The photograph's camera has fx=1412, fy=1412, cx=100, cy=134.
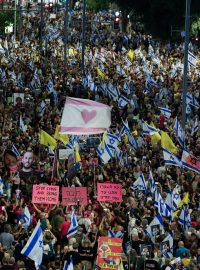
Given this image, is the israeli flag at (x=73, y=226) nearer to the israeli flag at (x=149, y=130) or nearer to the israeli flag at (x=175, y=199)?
the israeli flag at (x=175, y=199)

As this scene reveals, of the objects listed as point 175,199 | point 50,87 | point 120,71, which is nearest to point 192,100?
point 50,87

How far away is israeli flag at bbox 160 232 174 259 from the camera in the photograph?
23875 millimetres

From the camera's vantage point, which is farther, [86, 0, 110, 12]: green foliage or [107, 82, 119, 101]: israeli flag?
[86, 0, 110, 12]: green foliage

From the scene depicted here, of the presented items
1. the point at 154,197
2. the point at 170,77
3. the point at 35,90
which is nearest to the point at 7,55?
the point at 170,77

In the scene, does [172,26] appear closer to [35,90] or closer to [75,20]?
[75,20]

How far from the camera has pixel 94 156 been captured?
112 ft

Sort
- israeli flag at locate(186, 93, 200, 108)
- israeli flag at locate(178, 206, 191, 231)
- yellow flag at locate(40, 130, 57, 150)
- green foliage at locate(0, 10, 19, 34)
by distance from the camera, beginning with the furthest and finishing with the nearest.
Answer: green foliage at locate(0, 10, 19, 34) < israeli flag at locate(186, 93, 200, 108) < yellow flag at locate(40, 130, 57, 150) < israeli flag at locate(178, 206, 191, 231)

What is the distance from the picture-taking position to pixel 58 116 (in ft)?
136

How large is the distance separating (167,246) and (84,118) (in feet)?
29.5

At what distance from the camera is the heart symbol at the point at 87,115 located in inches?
1287

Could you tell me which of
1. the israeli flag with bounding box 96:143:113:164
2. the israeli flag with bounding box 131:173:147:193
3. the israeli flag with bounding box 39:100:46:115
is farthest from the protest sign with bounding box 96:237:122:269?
the israeli flag with bounding box 39:100:46:115

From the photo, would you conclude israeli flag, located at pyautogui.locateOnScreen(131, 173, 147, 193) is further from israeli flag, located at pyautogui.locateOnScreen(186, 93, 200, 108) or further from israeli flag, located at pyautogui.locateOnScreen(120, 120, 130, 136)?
israeli flag, located at pyautogui.locateOnScreen(186, 93, 200, 108)

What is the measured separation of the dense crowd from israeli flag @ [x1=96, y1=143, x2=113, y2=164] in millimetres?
269

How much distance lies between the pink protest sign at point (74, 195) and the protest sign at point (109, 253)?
524 centimetres
